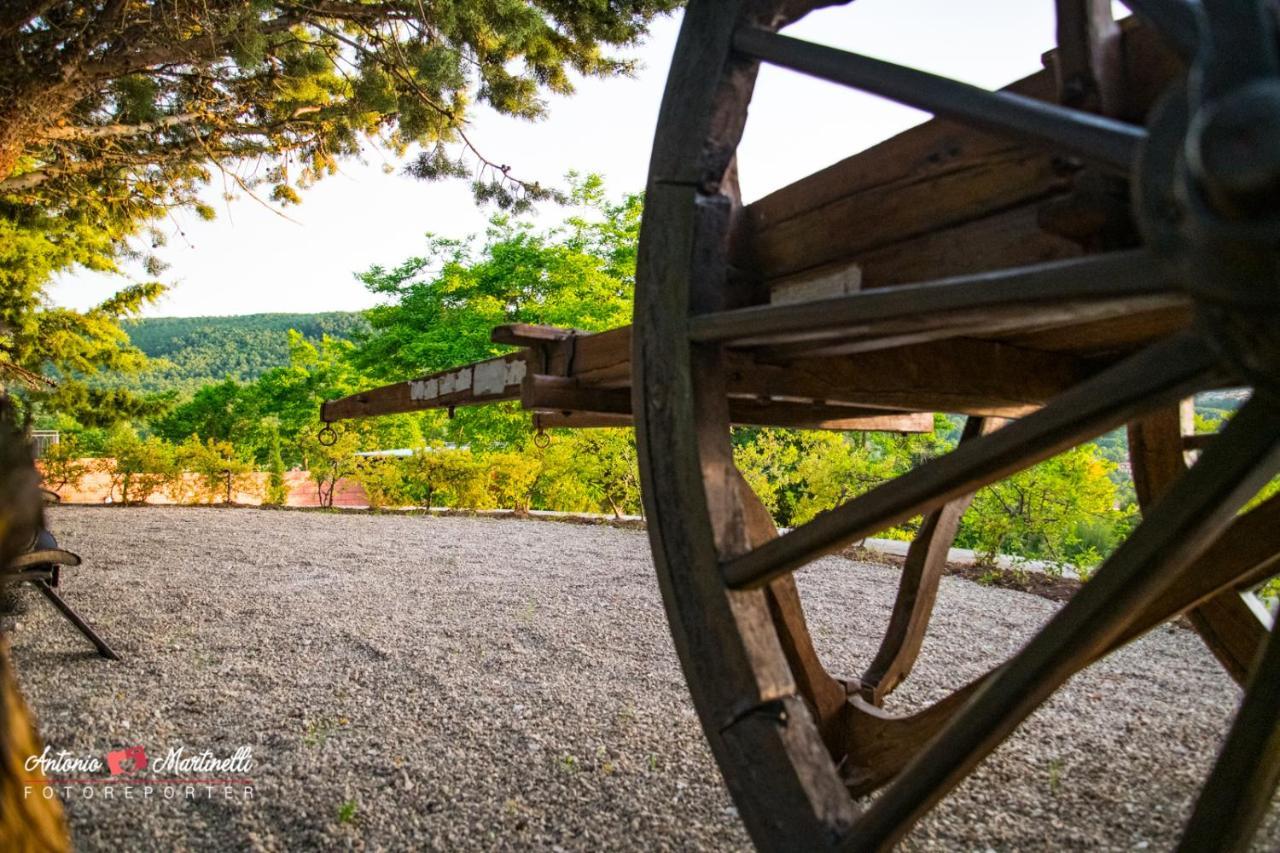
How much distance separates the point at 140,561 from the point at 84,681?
341cm

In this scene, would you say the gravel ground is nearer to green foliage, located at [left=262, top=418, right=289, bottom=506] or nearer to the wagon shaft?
the wagon shaft

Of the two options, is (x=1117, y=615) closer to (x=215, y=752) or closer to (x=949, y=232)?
(x=949, y=232)

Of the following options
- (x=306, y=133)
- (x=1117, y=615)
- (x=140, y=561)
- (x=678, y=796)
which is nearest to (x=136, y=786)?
(x=678, y=796)

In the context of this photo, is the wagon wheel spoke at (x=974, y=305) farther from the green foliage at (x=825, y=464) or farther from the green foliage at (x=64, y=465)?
the green foliage at (x=64, y=465)

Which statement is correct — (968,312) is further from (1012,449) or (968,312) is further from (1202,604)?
(1202,604)

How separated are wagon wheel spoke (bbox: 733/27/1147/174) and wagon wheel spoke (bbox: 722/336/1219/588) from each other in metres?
0.20

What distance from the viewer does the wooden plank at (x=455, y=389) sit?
99.9 inches

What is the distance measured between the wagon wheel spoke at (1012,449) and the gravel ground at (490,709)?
1.58 metres

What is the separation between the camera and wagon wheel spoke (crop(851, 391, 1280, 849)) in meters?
0.79

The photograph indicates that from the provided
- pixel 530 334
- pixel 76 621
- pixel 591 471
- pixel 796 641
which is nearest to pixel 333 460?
pixel 591 471

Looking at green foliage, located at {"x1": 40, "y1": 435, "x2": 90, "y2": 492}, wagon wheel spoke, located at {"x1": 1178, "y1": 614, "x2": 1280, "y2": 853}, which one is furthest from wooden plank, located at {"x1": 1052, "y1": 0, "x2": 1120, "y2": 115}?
green foliage, located at {"x1": 40, "y1": 435, "x2": 90, "y2": 492}

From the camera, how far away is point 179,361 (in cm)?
4209

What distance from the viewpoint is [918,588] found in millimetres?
2449

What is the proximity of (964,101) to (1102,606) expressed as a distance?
1.97 feet
